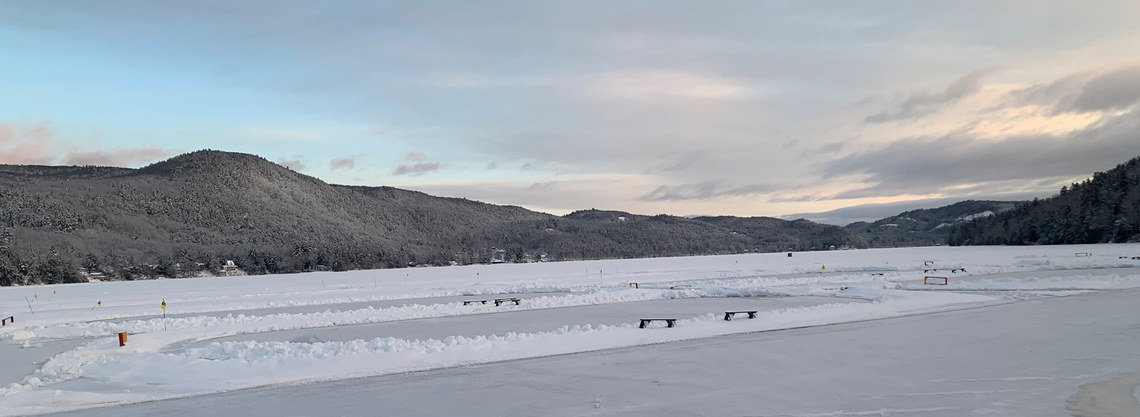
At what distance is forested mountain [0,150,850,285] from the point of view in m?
56.8

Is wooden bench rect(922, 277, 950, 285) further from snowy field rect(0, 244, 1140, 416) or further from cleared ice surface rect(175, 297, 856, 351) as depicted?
cleared ice surface rect(175, 297, 856, 351)

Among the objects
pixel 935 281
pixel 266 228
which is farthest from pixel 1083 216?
pixel 266 228

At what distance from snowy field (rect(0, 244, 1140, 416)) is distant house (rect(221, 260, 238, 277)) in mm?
38347

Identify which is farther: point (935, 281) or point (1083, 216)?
point (1083, 216)

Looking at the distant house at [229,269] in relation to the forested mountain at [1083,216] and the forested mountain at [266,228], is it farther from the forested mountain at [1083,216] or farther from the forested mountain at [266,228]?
the forested mountain at [1083,216]

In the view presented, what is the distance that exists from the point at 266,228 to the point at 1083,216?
272ft

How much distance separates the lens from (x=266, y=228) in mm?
81812

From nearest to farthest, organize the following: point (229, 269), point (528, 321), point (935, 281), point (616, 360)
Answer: point (616, 360) < point (528, 321) < point (935, 281) < point (229, 269)

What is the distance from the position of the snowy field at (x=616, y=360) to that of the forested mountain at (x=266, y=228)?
41042 mm

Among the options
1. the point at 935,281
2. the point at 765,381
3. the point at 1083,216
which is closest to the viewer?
the point at 765,381

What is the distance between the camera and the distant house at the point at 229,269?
55925 mm

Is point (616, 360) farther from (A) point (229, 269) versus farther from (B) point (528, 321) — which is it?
(A) point (229, 269)

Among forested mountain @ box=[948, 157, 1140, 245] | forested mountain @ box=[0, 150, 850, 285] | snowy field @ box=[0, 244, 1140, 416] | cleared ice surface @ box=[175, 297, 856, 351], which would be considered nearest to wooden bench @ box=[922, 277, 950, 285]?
snowy field @ box=[0, 244, 1140, 416]

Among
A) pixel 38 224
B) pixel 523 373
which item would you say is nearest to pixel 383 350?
pixel 523 373
